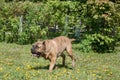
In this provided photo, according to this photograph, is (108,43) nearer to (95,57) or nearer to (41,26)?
(95,57)

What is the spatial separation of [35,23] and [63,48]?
780 cm

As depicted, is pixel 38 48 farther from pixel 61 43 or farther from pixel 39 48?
pixel 61 43

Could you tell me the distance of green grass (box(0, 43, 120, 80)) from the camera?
9.65 m

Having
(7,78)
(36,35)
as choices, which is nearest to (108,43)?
(36,35)

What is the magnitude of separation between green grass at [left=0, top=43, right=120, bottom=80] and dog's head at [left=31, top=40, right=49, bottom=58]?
582mm

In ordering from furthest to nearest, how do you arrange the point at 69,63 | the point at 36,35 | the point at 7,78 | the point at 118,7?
the point at 36,35 → the point at 118,7 → the point at 69,63 → the point at 7,78

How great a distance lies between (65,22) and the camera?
63.7 feet

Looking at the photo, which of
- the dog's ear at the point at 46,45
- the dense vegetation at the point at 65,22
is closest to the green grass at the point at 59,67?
the dog's ear at the point at 46,45

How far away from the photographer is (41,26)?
18.9 meters

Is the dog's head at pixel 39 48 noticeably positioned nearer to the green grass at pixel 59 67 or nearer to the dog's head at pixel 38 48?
the dog's head at pixel 38 48

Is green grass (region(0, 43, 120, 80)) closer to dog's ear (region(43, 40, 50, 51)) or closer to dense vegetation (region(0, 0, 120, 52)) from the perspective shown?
dog's ear (region(43, 40, 50, 51))

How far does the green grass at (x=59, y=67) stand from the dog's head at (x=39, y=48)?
0.58 metres

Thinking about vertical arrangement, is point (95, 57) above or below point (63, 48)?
below

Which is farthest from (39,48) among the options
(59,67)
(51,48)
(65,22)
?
(65,22)
